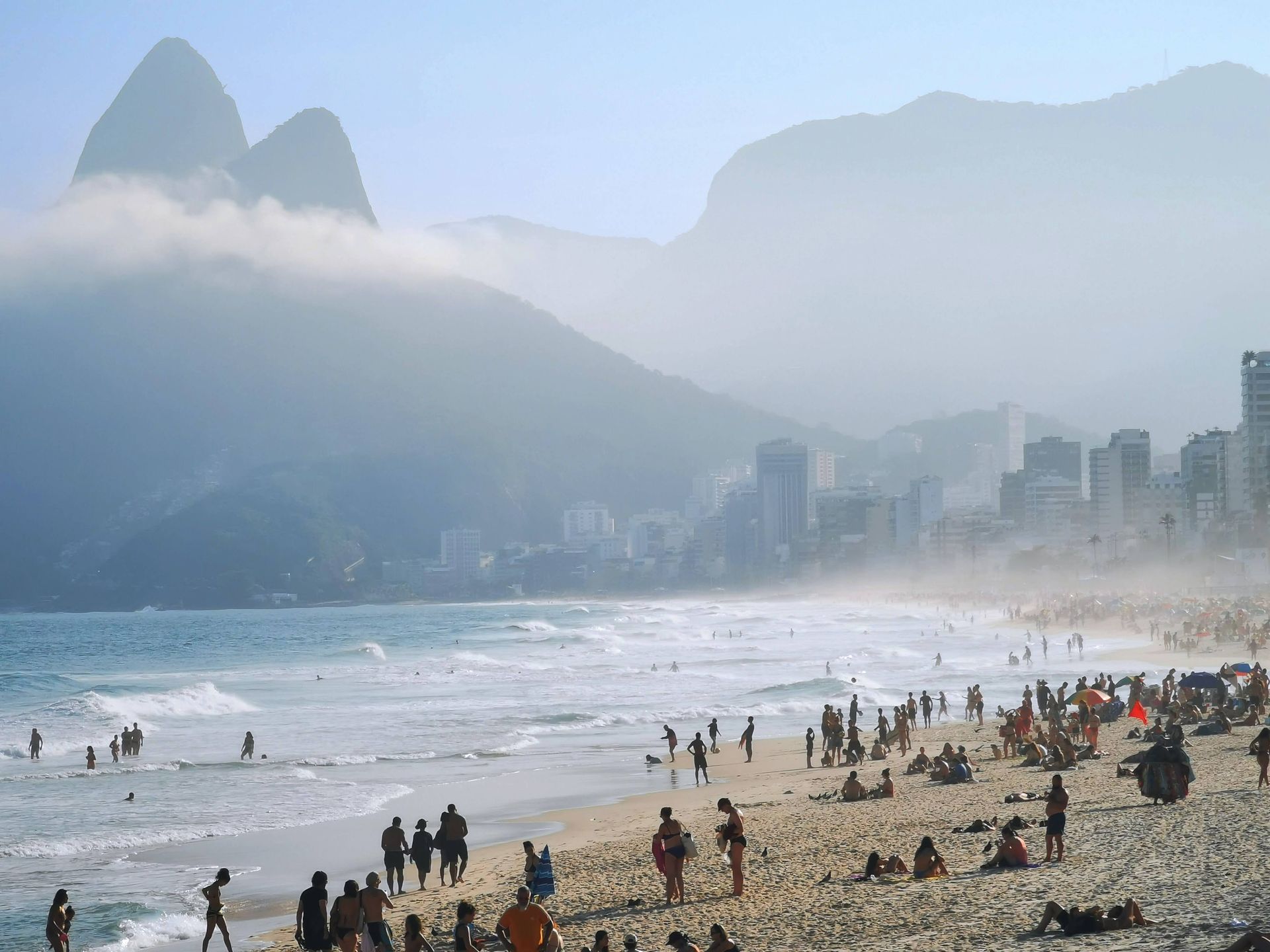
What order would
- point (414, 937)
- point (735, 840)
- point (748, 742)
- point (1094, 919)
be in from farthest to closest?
point (748, 742) → point (735, 840) → point (414, 937) → point (1094, 919)

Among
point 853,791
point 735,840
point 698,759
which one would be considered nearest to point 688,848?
point 735,840

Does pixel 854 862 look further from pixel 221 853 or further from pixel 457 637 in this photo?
pixel 457 637

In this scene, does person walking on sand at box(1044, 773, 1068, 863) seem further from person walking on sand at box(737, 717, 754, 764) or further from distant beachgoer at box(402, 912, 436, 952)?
person walking on sand at box(737, 717, 754, 764)

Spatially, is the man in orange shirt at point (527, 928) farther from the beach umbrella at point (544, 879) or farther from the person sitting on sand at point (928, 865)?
the person sitting on sand at point (928, 865)

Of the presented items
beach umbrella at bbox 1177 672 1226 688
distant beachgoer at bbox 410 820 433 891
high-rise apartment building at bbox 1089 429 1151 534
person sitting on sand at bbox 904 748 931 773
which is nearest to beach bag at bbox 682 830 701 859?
distant beachgoer at bbox 410 820 433 891

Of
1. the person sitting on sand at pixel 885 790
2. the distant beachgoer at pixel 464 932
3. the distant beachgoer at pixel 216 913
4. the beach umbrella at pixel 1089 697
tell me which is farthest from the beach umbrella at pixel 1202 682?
the distant beachgoer at pixel 216 913

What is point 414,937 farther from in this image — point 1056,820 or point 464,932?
point 1056,820
